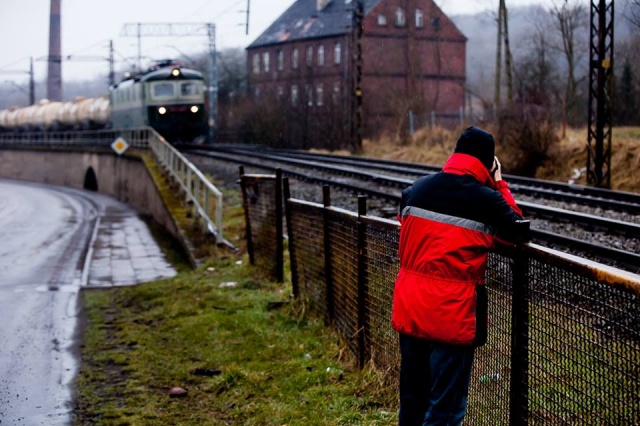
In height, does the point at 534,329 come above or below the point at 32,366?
above

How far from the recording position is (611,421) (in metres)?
Result: 3.63

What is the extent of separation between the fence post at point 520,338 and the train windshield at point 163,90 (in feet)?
116

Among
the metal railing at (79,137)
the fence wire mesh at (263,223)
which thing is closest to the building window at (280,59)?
the metal railing at (79,137)

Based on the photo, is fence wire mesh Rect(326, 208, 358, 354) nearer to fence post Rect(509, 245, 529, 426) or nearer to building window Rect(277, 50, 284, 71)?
fence post Rect(509, 245, 529, 426)

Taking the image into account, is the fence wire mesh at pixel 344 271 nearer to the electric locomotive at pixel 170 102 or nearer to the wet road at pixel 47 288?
the wet road at pixel 47 288

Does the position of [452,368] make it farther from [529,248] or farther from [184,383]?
[184,383]

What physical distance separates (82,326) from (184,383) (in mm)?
3362

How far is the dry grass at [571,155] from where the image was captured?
2220 centimetres

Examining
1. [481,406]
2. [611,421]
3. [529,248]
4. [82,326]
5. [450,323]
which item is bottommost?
[82,326]

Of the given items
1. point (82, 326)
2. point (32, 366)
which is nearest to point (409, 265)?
point (32, 366)

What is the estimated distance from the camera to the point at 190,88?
39.5m

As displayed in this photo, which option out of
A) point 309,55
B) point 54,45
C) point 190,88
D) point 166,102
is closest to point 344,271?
point 166,102

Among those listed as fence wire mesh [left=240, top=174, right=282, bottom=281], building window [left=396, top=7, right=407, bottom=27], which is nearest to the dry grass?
fence wire mesh [left=240, top=174, right=282, bottom=281]

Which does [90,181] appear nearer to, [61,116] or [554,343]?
[61,116]
